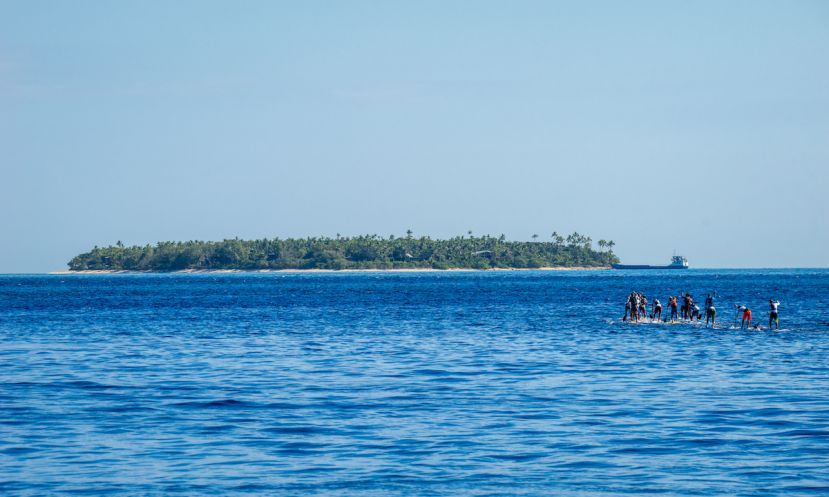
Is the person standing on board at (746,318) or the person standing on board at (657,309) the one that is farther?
the person standing on board at (657,309)

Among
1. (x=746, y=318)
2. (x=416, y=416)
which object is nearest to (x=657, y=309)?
(x=746, y=318)

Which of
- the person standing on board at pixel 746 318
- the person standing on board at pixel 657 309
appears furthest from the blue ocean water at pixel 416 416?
the person standing on board at pixel 657 309

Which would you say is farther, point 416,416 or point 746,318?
point 746,318

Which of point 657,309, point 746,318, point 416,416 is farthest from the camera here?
point 657,309

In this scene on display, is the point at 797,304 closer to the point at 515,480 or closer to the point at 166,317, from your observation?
the point at 166,317

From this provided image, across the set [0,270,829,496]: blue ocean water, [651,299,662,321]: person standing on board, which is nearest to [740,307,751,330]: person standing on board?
[651,299,662,321]: person standing on board

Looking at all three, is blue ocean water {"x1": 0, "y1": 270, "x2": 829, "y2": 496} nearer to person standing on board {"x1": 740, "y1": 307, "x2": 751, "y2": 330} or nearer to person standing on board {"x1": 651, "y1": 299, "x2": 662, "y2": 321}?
person standing on board {"x1": 740, "y1": 307, "x2": 751, "y2": 330}

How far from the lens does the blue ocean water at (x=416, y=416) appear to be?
19.4m

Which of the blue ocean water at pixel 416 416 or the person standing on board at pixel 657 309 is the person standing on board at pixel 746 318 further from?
the blue ocean water at pixel 416 416

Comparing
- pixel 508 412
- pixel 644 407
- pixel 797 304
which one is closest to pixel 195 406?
pixel 508 412

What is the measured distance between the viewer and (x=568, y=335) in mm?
56031

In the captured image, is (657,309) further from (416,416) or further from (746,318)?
(416,416)

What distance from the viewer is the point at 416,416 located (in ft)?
86.6

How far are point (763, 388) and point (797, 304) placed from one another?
72795mm
